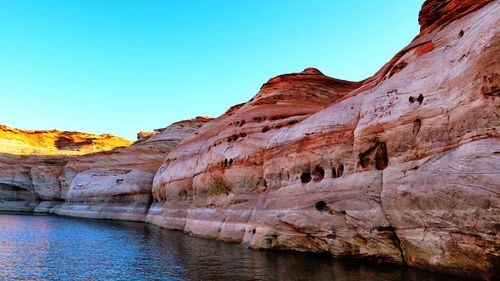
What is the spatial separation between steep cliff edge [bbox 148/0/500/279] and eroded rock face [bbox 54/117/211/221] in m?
19.0

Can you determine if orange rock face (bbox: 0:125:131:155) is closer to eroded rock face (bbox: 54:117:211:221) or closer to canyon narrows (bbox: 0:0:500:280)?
eroded rock face (bbox: 54:117:211:221)

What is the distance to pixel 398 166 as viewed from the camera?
13.3 meters

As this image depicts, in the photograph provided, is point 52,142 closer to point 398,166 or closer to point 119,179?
point 119,179

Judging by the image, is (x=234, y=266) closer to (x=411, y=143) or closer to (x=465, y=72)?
(x=411, y=143)

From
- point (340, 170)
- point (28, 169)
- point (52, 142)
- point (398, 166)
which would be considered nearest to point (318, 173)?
point (340, 170)

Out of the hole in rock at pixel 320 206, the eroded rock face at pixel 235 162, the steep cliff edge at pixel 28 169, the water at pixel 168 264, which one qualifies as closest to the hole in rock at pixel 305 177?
the hole in rock at pixel 320 206

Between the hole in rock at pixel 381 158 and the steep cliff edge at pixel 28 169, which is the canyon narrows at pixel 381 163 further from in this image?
the steep cliff edge at pixel 28 169

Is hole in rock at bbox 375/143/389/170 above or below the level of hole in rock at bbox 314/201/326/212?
above

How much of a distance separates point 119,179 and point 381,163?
3444cm

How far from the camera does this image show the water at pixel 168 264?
12.5 m

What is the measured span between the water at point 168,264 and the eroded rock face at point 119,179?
1936 cm

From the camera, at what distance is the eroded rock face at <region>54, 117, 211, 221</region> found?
40.8m

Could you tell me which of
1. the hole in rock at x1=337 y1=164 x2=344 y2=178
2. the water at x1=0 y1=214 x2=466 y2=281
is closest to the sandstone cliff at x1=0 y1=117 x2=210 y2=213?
the water at x1=0 y1=214 x2=466 y2=281

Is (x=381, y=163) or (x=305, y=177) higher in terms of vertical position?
(x=381, y=163)
